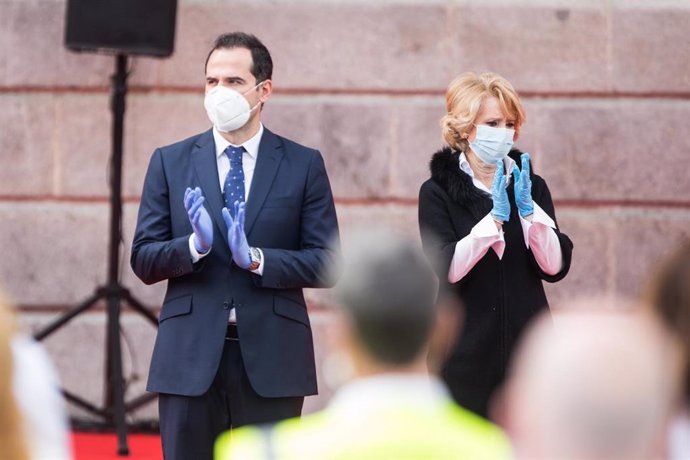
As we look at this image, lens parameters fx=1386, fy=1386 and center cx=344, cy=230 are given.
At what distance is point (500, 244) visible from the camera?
181 inches

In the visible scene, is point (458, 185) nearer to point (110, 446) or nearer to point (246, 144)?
point (246, 144)

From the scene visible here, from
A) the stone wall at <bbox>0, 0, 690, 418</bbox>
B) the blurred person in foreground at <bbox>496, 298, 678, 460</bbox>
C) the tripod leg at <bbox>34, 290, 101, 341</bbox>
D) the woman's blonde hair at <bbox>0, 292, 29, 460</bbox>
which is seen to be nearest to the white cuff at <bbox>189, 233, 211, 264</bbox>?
the tripod leg at <bbox>34, 290, 101, 341</bbox>

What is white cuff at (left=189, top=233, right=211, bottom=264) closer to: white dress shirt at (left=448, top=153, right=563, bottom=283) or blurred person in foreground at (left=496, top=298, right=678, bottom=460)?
white dress shirt at (left=448, top=153, right=563, bottom=283)

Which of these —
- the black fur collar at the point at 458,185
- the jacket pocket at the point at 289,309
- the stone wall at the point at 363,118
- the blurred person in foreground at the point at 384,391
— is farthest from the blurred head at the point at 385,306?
the stone wall at the point at 363,118

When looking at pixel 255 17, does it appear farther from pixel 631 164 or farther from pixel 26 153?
pixel 631 164

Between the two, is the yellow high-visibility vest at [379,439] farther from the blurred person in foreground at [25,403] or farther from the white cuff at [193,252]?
the white cuff at [193,252]

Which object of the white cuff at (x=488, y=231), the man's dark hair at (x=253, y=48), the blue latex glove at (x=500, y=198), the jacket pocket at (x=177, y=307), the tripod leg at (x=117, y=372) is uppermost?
the man's dark hair at (x=253, y=48)

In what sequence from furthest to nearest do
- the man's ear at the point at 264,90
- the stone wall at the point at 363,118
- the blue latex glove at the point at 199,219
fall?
1. the stone wall at the point at 363,118
2. the man's ear at the point at 264,90
3. the blue latex glove at the point at 199,219

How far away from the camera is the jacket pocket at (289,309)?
4.50 meters

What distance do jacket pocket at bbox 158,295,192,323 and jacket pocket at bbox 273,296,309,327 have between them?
0.28 metres

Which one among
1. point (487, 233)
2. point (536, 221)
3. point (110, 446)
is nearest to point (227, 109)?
point (487, 233)

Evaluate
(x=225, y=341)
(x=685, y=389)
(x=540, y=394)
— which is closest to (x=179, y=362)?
(x=225, y=341)

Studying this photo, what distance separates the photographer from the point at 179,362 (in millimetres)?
4426

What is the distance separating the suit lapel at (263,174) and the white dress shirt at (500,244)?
0.66 meters
